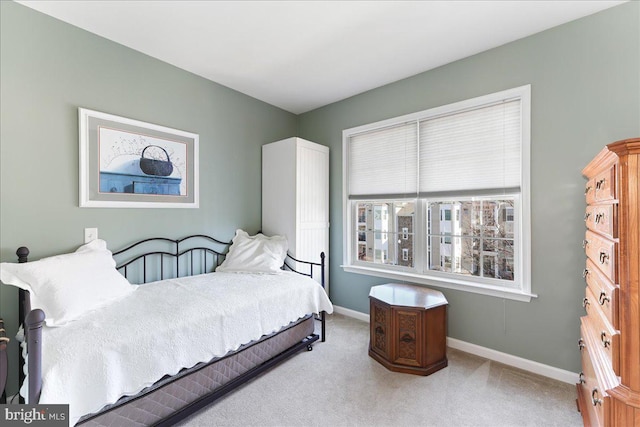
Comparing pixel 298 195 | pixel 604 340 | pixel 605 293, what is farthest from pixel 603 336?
pixel 298 195

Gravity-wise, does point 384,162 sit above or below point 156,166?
above

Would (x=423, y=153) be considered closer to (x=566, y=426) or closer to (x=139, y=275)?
(x=566, y=426)

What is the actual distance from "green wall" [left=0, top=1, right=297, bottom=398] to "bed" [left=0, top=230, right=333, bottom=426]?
162mm

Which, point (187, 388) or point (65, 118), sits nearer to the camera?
point (187, 388)

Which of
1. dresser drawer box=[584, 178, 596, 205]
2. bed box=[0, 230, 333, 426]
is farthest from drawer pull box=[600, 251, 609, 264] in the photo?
bed box=[0, 230, 333, 426]

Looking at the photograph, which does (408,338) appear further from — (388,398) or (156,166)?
(156,166)

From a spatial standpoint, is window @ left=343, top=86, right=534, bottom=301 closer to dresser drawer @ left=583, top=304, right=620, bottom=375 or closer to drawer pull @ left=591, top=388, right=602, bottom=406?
dresser drawer @ left=583, top=304, right=620, bottom=375

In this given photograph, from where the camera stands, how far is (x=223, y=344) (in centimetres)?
182

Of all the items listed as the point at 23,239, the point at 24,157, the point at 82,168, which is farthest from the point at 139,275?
the point at 24,157

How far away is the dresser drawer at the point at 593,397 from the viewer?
1169mm

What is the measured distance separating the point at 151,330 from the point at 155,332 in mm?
24

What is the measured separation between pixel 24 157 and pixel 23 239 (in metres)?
0.54

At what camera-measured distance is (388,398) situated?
1879mm

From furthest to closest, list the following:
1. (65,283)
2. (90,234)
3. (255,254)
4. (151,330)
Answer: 1. (255,254)
2. (90,234)
3. (65,283)
4. (151,330)
